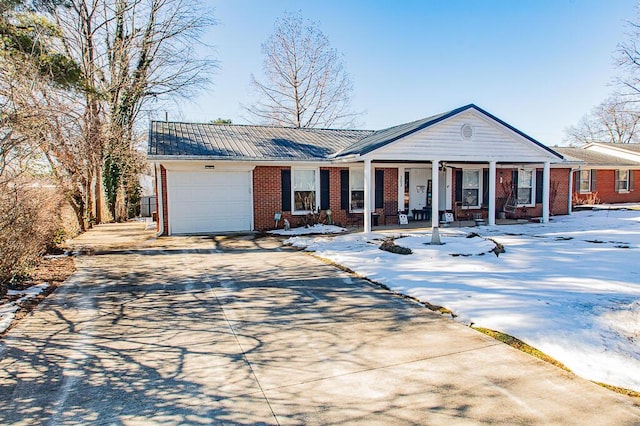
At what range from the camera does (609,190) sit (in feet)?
77.5

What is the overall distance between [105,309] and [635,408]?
18.9 feet

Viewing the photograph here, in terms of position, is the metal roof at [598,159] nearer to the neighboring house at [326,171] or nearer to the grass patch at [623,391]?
the neighboring house at [326,171]

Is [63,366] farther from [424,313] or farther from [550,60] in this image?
[550,60]

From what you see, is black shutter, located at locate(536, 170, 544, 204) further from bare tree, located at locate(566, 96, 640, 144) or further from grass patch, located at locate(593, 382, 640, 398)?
bare tree, located at locate(566, 96, 640, 144)

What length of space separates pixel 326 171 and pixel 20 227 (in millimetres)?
9410

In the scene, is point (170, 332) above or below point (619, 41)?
below

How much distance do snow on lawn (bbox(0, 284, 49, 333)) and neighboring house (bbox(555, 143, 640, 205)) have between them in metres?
24.3

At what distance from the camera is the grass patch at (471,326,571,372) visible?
3699 mm

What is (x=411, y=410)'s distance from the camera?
9.57ft

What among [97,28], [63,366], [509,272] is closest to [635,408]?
[509,272]

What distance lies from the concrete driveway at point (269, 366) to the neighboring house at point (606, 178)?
71.2 feet

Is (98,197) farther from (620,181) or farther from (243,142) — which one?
(620,181)

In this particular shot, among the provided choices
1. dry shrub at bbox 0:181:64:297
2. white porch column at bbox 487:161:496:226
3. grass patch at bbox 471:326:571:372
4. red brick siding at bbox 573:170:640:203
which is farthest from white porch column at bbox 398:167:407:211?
red brick siding at bbox 573:170:640:203

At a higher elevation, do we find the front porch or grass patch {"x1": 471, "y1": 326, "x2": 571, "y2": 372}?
the front porch
